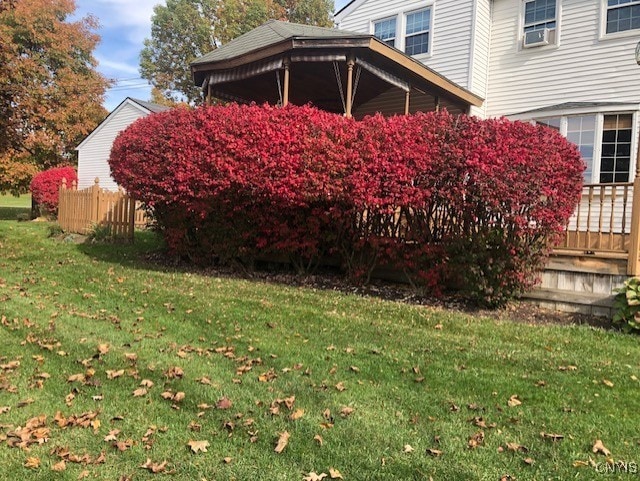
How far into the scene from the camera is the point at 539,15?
11875 mm

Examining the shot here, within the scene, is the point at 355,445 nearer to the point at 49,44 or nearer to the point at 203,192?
the point at 203,192

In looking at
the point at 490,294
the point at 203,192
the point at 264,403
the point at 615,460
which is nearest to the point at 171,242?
the point at 203,192

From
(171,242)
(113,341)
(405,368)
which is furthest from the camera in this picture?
(171,242)

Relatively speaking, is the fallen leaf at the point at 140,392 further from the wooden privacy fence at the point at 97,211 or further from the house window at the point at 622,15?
the house window at the point at 622,15

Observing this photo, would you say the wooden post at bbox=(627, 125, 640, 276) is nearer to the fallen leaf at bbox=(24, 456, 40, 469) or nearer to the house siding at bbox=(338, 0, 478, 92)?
the fallen leaf at bbox=(24, 456, 40, 469)

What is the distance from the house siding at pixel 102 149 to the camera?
22656 millimetres

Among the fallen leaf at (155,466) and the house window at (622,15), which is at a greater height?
the house window at (622,15)

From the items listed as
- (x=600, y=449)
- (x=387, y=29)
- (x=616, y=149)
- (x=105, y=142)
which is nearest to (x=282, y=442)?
(x=600, y=449)

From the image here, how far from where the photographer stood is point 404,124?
6.58m

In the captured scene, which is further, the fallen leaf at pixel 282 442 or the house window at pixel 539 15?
the house window at pixel 539 15

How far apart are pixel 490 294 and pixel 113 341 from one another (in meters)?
4.41

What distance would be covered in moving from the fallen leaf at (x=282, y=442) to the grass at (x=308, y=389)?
0.12 ft

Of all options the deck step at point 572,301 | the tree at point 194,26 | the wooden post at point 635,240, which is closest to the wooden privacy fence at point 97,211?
the deck step at point 572,301

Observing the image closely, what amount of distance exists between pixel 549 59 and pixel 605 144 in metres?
2.44
